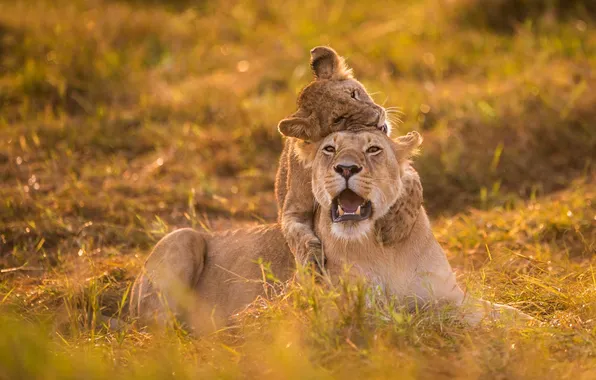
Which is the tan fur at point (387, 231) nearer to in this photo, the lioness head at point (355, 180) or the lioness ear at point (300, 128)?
the lioness head at point (355, 180)

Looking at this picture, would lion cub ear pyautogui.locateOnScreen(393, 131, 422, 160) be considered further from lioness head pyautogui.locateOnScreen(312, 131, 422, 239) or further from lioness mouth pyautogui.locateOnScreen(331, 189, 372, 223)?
lioness mouth pyautogui.locateOnScreen(331, 189, 372, 223)

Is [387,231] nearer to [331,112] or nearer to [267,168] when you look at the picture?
[331,112]

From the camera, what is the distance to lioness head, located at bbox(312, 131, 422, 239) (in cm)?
401

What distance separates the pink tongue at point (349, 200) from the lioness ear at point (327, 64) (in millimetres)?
1118

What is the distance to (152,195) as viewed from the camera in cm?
717

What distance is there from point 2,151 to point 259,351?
4.88m

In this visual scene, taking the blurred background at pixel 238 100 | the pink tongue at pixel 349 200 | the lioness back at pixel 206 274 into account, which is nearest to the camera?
the pink tongue at pixel 349 200

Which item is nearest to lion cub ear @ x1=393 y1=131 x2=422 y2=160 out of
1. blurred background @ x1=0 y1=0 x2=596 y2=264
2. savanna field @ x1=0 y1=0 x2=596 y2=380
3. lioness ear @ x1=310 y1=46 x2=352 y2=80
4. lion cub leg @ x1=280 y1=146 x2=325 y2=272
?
lion cub leg @ x1=280 y1=146 x2=325 y2=272

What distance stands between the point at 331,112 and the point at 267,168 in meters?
3.40

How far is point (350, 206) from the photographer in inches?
161

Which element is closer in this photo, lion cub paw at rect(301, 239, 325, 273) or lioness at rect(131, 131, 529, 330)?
lioness at rect(131, 131, 529, 330)

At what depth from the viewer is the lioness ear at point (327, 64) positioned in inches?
199

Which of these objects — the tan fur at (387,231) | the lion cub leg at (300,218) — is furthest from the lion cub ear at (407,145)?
the lion cub leg at (300,218)

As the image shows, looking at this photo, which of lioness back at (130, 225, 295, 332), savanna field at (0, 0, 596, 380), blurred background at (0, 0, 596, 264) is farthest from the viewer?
blurred background at (0, 0, 596, 264)
